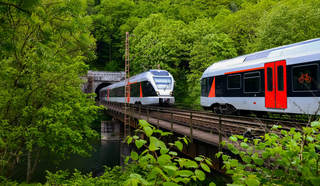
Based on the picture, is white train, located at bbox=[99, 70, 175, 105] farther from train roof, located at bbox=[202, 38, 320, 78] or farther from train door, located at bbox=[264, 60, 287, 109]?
train door, located at bbox=[264, 60, 287, 109]

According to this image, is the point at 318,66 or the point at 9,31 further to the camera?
the point at 318,66

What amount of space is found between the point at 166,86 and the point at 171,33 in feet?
59.8

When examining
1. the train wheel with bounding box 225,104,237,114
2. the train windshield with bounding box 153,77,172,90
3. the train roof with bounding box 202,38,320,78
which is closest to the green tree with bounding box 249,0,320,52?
the train windshield with bounding box 153,77,172,90

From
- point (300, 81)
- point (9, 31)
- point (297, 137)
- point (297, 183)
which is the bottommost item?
point (297, 183)

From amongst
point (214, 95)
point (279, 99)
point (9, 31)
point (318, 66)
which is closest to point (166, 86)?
point (214, 95)

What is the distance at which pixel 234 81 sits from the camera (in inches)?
472

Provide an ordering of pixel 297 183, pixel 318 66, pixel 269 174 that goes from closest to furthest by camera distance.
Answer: pixel 297 183, pixel 269 174, pixel 318 66

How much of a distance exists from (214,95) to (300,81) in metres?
5.38

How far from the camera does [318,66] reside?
812 cm

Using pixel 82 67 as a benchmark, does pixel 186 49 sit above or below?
above

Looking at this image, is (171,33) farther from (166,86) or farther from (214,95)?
(214,95)

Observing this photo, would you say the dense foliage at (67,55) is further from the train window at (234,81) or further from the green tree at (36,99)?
the train window at (234,81)

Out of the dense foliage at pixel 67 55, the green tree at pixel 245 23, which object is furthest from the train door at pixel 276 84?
the green tree at pixel 245 23

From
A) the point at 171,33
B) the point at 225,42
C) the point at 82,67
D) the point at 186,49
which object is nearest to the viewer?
the point at 82,67
